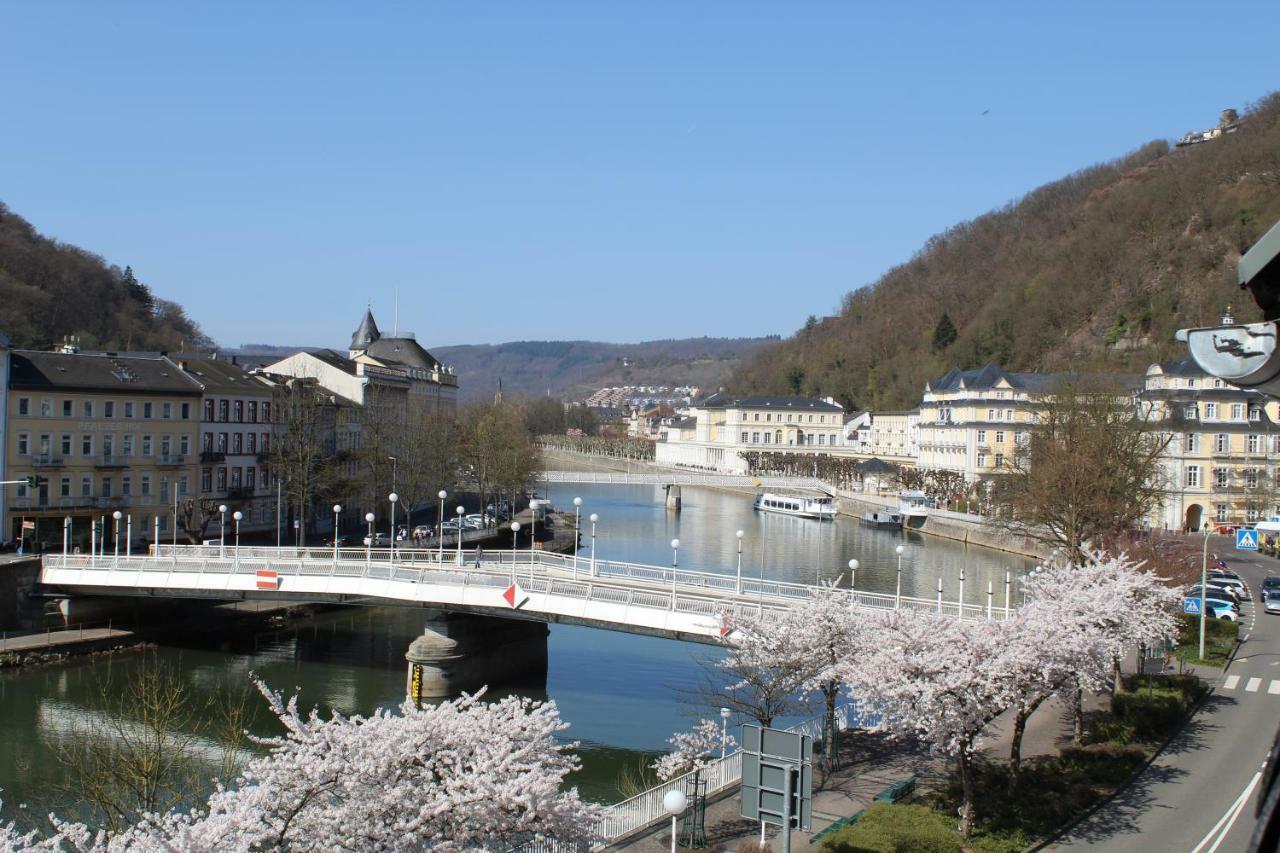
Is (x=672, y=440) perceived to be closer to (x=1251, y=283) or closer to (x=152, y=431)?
(x=152, y=431)

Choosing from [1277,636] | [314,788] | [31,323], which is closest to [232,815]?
[314,788]

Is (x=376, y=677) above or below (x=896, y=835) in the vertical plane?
below

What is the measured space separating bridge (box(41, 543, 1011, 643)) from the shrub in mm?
6812

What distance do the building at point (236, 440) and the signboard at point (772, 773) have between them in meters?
46.7

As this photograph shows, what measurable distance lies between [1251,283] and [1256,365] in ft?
0.87

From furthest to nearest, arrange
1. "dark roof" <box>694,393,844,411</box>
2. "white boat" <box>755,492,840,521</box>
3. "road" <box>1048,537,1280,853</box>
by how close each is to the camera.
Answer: "dark roof" <box>694,393,844,411</box>
"white boat" <box>755,492,840,521</box>
"road" <box>1048,537,1280,853</box>

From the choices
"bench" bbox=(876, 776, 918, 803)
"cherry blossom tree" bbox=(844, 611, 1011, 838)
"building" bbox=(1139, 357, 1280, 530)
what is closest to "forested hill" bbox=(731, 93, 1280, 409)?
"building" bbox=(1139, 357, 1280, 530)

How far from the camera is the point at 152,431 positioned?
52.3 metres

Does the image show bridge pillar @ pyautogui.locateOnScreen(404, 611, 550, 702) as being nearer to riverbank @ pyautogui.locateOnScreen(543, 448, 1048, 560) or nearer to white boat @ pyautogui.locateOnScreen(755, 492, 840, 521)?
riverbank @ pyautogui.locateOnScreen(543, 448, 1048, 560)

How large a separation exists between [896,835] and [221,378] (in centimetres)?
4811

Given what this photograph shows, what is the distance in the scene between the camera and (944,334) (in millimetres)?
138375

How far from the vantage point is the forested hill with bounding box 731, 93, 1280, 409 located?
9975 cm

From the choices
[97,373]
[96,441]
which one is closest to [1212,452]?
[96,441]

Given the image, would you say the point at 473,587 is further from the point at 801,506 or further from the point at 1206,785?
the point at 801,506
